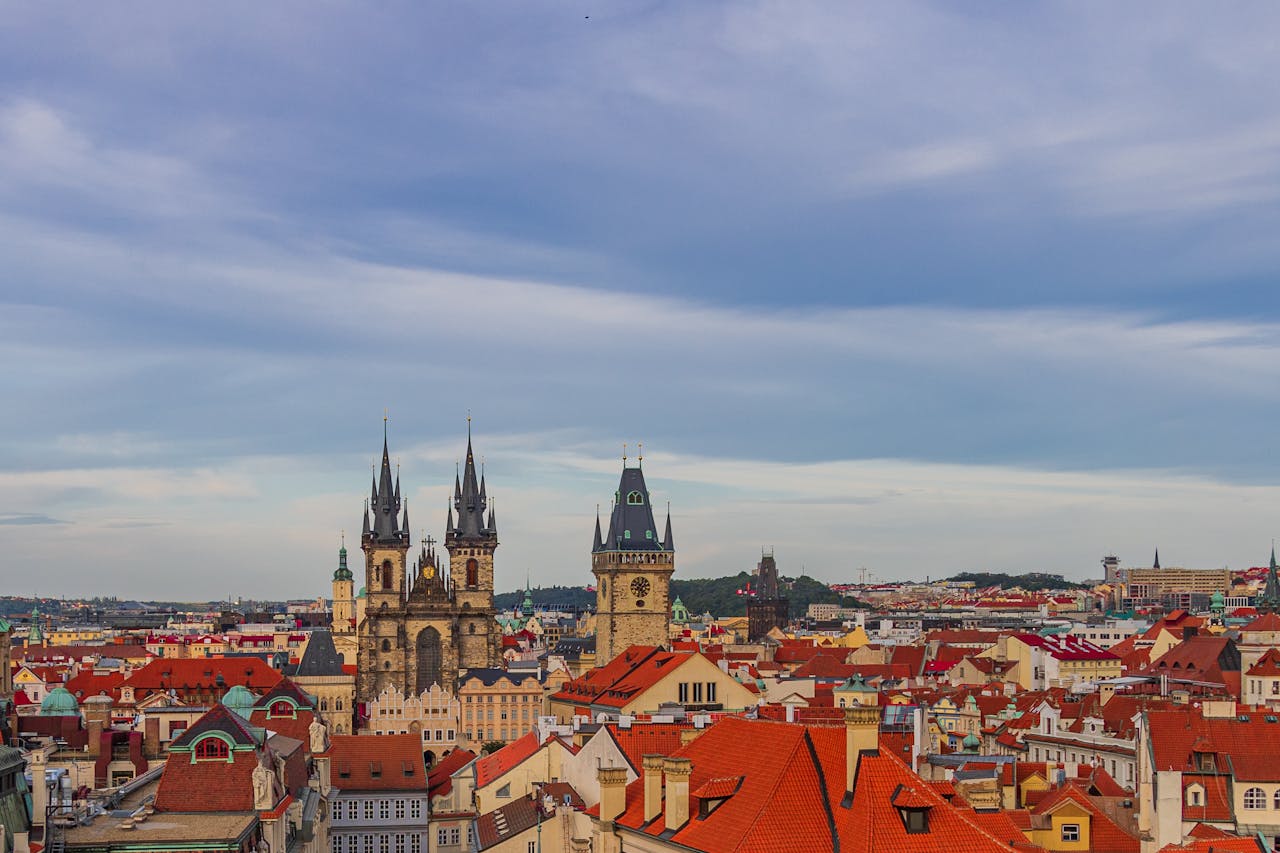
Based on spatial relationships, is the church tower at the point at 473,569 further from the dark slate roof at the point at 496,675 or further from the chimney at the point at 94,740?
the chimney at the point at 94,740

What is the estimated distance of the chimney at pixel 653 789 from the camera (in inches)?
1928

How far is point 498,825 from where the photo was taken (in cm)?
7312

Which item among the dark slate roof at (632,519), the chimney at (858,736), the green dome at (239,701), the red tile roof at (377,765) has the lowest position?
the red tile roof at (377,765)

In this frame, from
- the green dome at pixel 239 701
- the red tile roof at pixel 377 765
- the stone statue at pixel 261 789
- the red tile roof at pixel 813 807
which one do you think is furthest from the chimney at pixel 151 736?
the red tile roof at pixel 813 807

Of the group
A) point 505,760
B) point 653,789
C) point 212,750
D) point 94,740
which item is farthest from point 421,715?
point 653,789

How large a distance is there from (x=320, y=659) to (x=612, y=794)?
10619 cm

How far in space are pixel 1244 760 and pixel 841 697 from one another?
28136 mm

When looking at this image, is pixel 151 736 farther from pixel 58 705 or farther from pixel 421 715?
pixel 421 715

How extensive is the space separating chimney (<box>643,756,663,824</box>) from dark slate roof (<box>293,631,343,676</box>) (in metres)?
109

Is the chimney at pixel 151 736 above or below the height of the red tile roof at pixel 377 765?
above

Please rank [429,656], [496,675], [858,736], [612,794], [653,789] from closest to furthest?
[858,736]
[653,789]
[612,794]
[496,675]
[429,656]

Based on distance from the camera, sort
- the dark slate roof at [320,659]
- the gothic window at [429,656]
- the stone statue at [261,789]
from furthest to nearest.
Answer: the gothic window at [429,656] < the dark slate roof at [320,659] < the stone statue at [261,789]

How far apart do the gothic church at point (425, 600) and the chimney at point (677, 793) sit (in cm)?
11204

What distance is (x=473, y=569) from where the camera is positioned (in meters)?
165
